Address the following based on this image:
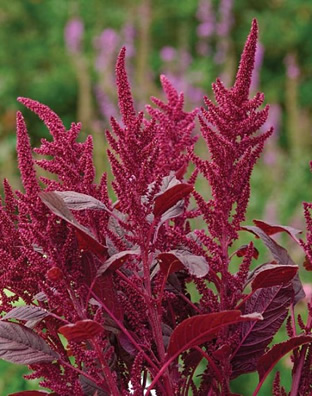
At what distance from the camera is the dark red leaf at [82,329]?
1.98ft

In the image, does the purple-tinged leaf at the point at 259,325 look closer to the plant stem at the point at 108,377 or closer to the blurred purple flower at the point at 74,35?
the plant stem at the point at 108,377

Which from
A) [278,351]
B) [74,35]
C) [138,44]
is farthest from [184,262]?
[138,44]

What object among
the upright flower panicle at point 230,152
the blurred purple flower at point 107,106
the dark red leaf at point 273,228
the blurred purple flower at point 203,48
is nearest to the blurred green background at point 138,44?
the blurred purple flower at point 203,48

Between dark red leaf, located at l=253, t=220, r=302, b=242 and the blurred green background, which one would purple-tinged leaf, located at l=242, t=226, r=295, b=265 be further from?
the blurred green background

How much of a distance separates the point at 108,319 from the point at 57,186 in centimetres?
13

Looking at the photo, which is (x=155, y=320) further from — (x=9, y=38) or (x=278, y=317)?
(x=9, y=38)

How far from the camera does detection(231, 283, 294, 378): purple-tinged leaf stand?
761 mm

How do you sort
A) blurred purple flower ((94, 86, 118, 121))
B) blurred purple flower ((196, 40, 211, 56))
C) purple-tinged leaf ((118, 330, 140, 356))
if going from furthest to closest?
blurred purple flower ((196, 40, 211, 56)) < blurred purple flower ((94, 86, 118, 121)) < purple-tinged leaf ((118, 330, 140, 356))

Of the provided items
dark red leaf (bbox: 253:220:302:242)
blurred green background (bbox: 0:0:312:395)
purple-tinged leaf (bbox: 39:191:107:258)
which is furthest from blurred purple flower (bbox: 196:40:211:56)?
purple-tinged leaf (bbox: 39:191:107:258)

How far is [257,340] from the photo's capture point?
761 millimetres

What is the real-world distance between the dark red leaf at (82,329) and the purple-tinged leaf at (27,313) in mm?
71

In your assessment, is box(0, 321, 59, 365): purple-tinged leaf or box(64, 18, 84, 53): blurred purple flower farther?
box(64, 18, 84, 53): blurred purple flower

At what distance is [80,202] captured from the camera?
2.10ft

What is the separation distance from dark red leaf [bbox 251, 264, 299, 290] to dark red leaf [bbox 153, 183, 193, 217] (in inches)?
3.8
